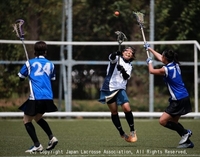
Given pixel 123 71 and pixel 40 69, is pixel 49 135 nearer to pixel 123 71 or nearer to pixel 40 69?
pixel 40 69

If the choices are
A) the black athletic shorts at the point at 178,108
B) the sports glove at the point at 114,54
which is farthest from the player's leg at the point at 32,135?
the black athletic shorts at the point at 178,108

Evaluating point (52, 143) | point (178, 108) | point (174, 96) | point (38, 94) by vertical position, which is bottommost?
point (52, 143)

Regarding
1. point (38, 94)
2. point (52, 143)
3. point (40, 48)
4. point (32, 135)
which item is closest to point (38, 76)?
point (38, 94)

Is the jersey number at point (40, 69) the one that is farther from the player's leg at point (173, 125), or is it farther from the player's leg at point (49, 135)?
the player's leg at point (173, 125)

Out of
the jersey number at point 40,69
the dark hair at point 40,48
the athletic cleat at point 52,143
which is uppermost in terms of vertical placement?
the dark hair at point 40,48

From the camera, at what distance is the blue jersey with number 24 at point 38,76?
9.71 m

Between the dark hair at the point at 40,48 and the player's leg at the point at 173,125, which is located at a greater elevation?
the dark hair at the point at 40,48

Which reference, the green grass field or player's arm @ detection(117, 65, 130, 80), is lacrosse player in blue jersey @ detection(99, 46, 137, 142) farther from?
the green grass field

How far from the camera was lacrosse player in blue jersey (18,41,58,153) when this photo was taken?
31.7ft

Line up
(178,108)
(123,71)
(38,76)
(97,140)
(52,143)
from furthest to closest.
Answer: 1. (97,140)
2. (123,71)
3. (178,108)
4. (38,76)
5. (52,143)

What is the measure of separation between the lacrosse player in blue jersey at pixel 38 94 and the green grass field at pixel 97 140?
285 mm

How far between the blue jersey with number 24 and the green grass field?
880mm

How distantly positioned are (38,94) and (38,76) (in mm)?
293

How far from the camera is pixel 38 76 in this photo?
32.1 feet
